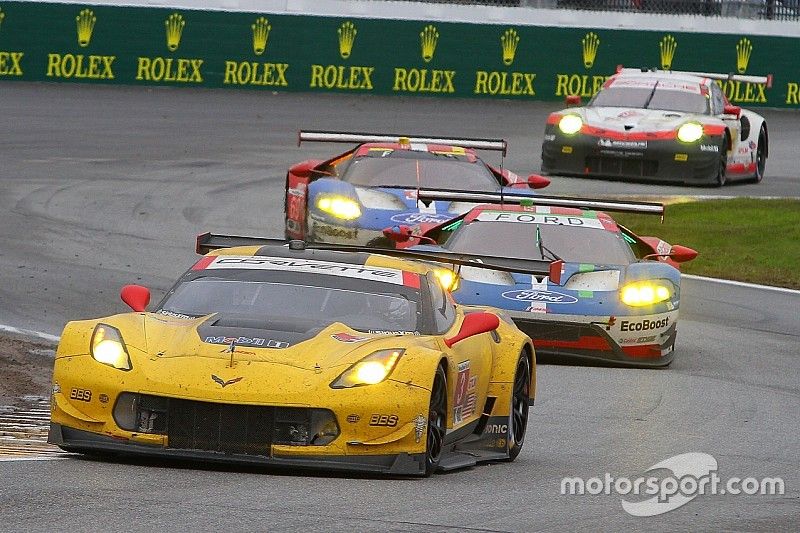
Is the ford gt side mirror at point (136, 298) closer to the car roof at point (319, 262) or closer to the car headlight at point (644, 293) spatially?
the car roof at point (319, 262)

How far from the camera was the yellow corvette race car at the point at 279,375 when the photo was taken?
776 cm

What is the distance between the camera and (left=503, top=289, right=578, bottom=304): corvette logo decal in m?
13.0

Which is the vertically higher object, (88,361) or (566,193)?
(88,361)

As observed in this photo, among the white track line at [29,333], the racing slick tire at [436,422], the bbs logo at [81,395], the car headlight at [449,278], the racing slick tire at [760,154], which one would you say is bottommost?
the racing slick tire at [760,154]

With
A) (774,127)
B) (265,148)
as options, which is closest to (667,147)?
(265,148)

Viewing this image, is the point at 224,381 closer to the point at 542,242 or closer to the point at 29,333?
the point at 29,333

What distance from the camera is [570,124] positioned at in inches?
945

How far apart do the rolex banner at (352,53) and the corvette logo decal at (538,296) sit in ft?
62.6

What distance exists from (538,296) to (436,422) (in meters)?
4.83

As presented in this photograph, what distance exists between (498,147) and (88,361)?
9945mm

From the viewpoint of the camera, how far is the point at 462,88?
3272 cm

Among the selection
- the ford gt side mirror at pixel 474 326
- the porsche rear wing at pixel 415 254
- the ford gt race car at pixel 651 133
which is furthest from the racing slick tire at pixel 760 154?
the ford gt side mirror at pixel 474 326

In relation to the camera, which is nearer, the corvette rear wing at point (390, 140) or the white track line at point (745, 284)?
the corvette rear wing at point (390, 140)

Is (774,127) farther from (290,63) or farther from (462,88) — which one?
(290,63)
